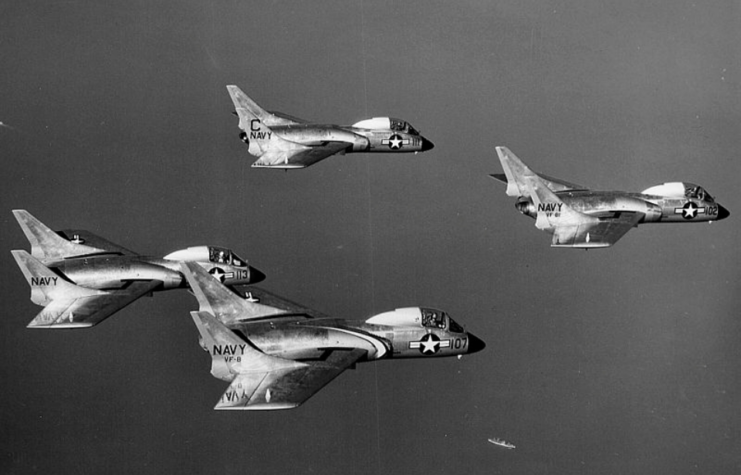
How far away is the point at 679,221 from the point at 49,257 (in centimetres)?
2217

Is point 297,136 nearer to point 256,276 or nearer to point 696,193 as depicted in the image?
point 256,276

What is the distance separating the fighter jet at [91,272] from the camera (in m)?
33.9

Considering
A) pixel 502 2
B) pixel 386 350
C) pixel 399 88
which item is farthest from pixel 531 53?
pixel 386 350

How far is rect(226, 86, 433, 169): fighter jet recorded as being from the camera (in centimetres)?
3791

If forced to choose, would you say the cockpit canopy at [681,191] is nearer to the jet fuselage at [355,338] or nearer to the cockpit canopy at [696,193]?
the cockpit canopy at [696,193]

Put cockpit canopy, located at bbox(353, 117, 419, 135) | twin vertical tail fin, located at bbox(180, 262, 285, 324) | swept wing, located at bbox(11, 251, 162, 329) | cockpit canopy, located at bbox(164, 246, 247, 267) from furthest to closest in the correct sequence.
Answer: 1. cockpit canopy, located at bbox(353, 117, 419, 135)
2. cockpit canopy, located at bbox(164, 246, 247, 267)
3. swept wing, located at bbox(11, 251, 162, 329)
4. twin vertical tail fin, located at bbox(180, 262, 285, 324)

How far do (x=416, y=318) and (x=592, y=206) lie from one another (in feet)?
26.3

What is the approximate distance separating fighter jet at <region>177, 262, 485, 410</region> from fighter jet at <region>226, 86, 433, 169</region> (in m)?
5.68

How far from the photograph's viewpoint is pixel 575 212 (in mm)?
36281

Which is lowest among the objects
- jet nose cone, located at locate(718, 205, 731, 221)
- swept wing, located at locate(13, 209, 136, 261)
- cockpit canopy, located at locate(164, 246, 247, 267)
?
cockpit canopy, located at locate(164, 246, 247, 267)

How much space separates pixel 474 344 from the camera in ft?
113

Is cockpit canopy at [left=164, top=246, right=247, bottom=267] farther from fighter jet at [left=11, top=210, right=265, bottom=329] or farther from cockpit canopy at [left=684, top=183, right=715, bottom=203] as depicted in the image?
cockpit canopy at [left=684, top=183, right=715, bottom=203]

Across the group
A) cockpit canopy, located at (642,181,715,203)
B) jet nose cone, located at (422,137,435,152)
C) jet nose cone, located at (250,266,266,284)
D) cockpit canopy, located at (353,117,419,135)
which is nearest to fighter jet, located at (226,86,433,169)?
cockpit canopy, located at (353,117,419,135)

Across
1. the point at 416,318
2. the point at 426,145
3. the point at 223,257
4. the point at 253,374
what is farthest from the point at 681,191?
the point at 253,374
